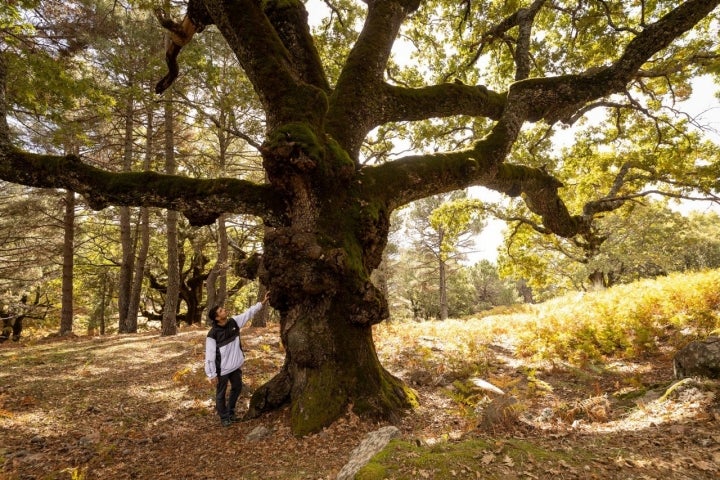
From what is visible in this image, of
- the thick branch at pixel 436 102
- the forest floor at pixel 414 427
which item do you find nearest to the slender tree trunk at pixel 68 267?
the forest floor at pixel 414 427

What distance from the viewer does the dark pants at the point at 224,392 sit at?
561 centimetres

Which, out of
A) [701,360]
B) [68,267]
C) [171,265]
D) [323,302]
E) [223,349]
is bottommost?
[701,360]

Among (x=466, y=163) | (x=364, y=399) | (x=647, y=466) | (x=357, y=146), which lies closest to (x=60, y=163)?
(x=357, y=146)

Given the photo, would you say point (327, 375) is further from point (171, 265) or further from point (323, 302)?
point (171, 265)

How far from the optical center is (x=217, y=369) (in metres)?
5.89

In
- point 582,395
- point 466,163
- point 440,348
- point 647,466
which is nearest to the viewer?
point 647,466

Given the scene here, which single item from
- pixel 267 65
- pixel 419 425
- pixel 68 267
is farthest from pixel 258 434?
pixel 68 267

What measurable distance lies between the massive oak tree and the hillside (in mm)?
757

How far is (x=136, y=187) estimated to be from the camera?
17.4ft

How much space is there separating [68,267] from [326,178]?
15.3 meters

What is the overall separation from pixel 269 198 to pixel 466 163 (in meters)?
3.58

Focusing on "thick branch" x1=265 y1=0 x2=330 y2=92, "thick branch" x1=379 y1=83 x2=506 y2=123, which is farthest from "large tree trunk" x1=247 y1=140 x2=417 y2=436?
"thick branch" x1=265 y1=0 x2=330 y2=92

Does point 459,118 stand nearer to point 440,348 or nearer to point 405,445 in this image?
point 440,348

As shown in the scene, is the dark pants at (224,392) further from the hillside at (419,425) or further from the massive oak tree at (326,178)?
the massive oak tree at (326,178)
